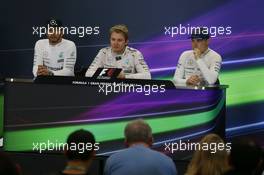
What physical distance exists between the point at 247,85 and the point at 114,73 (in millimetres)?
3001

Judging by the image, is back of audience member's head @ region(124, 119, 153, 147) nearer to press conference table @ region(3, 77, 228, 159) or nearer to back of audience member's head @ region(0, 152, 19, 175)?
back of audience member's head @ region(0, 152, 19, 175)

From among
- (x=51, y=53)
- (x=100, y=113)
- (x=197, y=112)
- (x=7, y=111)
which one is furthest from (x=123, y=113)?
(x=51, y=53)

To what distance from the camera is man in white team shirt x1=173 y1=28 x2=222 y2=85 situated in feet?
24.0

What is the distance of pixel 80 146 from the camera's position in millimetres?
3828

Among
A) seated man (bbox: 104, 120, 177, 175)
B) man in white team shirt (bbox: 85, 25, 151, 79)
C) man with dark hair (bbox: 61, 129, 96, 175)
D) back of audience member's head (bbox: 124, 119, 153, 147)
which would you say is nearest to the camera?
man with dark hair (bbox: 61, 129, 96, 175)

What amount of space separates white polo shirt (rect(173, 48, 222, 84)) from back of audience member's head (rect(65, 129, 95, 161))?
138 inches

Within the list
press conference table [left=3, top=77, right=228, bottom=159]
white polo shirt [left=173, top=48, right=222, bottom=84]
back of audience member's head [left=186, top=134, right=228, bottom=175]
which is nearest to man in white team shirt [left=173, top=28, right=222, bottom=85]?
white polo shirt [left=173, top=48, right=222, bottom=84]

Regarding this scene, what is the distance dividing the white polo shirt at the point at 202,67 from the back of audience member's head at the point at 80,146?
352 cm

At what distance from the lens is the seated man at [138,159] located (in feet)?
13.8

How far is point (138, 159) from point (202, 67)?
3229 millimetres

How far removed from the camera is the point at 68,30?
373 inches

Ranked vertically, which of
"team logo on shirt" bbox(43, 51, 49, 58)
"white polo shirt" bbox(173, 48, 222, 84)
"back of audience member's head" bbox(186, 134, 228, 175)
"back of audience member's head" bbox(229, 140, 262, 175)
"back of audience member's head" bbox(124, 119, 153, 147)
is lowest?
"back of audience member's head" bbox(186, 134, 228, 175)

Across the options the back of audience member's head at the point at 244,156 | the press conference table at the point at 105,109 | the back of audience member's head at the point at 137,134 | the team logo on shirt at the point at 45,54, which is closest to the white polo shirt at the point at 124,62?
the team logo on shirt at the point at 45,54

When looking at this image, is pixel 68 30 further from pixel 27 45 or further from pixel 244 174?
pixel 244 174
